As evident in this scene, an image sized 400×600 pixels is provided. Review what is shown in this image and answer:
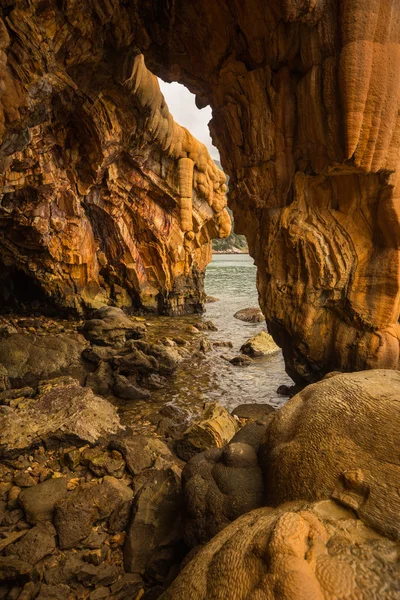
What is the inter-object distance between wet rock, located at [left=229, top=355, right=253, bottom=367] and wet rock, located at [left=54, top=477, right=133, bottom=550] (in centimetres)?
737

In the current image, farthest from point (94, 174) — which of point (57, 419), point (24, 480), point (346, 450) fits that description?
point (346, 450)

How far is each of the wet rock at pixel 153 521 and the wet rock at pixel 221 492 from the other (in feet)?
1.91

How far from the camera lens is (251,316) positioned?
19938 mm

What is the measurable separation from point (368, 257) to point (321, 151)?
2302 millimetres

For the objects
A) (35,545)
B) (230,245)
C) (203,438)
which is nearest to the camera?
(35,545)

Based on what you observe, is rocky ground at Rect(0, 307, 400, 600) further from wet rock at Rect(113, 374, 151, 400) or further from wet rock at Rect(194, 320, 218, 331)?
wet rock at Rect(194, 320, 218, 331)

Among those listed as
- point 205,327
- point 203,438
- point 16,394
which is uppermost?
point 16,394

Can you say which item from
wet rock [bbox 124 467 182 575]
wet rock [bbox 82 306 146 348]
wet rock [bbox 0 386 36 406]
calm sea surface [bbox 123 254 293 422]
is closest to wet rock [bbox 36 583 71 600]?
wet rock [bbox 124 467 182 575]

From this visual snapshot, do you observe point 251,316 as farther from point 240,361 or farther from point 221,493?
point 221,493

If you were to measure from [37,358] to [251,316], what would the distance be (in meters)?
→ 13.1

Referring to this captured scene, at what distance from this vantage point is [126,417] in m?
7.97

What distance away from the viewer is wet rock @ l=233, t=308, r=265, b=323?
19406mm

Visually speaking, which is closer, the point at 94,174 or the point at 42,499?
the point at 42,499

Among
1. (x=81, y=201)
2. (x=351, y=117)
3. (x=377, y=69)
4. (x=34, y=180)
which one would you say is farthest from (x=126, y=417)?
(x=81, y=201)
